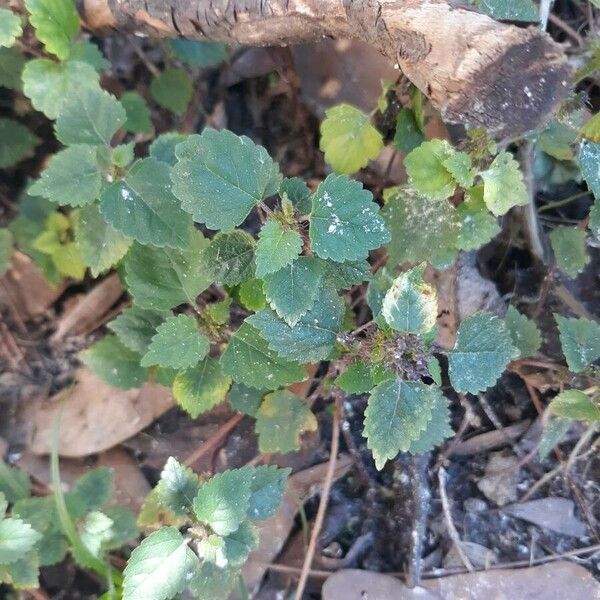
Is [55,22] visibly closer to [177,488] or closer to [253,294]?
[253,294]

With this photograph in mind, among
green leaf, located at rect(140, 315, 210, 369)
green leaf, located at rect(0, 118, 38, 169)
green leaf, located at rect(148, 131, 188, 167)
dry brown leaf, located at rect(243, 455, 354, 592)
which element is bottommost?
dry brown leaf, located at rect(243, 455, 354, 592)

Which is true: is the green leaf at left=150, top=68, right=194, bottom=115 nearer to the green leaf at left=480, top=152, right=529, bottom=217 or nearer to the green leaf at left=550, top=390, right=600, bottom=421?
the green leaf at left=480, top=152, right=529, bottom=217

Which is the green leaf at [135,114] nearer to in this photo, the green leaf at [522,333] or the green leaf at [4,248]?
the green leaf at [4,248]

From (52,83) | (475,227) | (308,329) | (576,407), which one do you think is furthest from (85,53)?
(576,407)

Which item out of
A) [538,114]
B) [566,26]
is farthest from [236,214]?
[566,26]

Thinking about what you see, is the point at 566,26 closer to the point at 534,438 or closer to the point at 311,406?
the point at 534,438

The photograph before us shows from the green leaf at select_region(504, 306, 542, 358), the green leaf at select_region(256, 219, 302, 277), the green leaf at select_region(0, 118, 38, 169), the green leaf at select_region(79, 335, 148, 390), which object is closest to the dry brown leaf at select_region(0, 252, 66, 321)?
the green leaf at select_region(0, 118, 38, 169)
